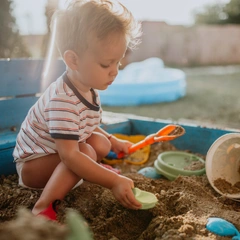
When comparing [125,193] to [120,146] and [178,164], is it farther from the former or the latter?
[178,164]

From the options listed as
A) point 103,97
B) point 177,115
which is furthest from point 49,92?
point 103,97

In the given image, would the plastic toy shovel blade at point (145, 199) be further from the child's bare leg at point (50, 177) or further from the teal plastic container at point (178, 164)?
the teal plastic container at point (178, 164)

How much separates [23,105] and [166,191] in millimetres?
957

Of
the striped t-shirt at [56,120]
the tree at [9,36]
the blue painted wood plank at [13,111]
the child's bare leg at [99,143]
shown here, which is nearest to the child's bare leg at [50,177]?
the striped t-shirt at [56,120]

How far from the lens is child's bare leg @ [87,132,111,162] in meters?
1.35

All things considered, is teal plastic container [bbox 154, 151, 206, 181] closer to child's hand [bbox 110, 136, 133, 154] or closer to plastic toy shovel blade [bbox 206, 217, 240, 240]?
child's hand [bbox 110, 136, 133, 154]

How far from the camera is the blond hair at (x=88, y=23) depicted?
3.45 ft

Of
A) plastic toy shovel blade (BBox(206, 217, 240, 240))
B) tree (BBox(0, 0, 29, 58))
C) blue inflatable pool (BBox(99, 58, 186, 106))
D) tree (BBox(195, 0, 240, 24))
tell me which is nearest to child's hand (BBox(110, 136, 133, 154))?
plastic toy shovel blade (BBox(206, 217, 240, 240))

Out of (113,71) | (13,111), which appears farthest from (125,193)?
(13,111)

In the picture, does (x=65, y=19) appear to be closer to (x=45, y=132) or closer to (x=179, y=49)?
(x=45, y=132)

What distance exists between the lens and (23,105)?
184 centimetres

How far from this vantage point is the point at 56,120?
1.07 meters

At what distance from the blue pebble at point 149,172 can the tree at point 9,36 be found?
82.6 inches

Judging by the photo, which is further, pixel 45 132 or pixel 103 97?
pixel 103 97
